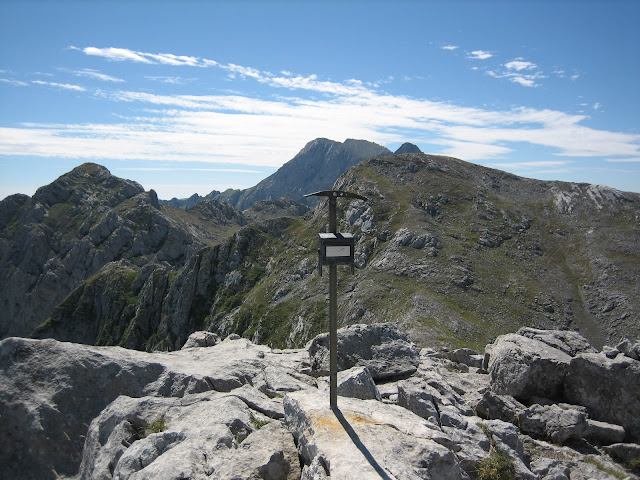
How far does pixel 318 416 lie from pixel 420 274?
8685cm

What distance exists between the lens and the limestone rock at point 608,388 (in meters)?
17.8

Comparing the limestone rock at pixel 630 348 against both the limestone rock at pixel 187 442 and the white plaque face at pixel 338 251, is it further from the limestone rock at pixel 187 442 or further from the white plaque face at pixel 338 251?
the limestone rock at pixel 187 442

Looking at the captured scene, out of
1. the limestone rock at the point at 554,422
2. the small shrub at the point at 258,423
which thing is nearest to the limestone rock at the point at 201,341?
the small shrub at the point at 258,423

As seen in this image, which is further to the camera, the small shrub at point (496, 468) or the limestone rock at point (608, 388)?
the limestone rock at point (608, 388)

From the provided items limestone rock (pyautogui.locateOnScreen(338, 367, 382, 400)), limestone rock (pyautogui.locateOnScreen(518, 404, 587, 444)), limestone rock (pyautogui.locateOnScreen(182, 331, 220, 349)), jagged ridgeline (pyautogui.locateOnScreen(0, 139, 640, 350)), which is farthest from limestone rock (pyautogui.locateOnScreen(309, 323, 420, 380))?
jagged ridgeline (pyautogui.locateOnScreen(0, 139, 640, 350))

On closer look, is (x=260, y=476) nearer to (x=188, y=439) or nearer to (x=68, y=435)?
(x=188, y=439)

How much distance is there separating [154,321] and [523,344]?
511 ft

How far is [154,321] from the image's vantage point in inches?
6181

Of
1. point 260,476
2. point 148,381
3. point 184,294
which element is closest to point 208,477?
point 260,476

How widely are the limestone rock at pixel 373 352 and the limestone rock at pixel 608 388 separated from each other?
779cm

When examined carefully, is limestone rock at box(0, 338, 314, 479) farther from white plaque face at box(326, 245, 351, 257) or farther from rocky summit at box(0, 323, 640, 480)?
white plaque face at box(326, 245, 351, 257)

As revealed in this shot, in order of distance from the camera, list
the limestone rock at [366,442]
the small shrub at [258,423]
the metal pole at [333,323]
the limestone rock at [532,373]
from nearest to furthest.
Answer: the limestone rock at [366,442] → the metal pole at [333,323] → the small shrub at [258,423] → the limestone rock at [532,373]

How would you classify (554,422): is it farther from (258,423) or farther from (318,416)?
(258,423)

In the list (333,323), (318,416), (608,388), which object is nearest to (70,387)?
(318,416)
